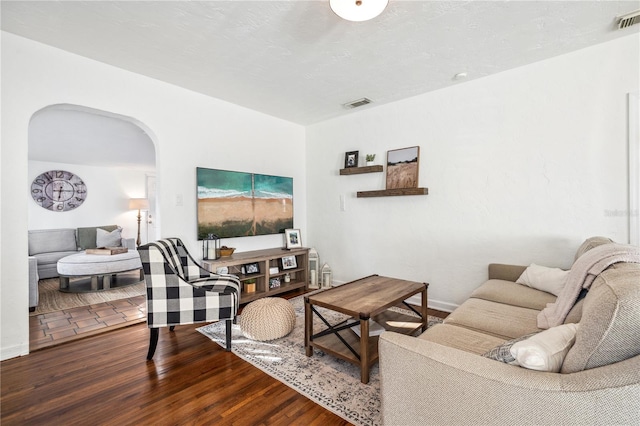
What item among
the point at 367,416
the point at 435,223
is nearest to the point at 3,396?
the point at 367,416

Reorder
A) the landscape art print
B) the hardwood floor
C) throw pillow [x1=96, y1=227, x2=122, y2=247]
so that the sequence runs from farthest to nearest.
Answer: throw pillow [x1=96, y1=227, x2=122, y2=247]
the landscape art print
the hardwood floor

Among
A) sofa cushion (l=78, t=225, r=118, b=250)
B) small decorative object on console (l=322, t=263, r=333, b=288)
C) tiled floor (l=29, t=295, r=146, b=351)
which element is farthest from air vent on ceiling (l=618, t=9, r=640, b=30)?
sofa cushion (l=78, t=225, r=118, b=250)

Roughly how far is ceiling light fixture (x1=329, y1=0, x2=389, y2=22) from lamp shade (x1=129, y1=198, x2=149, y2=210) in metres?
6.67

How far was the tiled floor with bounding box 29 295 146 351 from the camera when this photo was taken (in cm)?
259

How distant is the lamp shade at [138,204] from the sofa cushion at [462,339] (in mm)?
7035

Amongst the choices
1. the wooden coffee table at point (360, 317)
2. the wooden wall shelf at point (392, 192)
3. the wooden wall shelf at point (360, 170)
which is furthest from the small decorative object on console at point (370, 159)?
the wooden coffee table at point (360, 317)

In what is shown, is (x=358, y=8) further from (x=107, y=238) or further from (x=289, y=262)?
(x=107, y=238)

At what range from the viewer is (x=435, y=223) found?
329cm

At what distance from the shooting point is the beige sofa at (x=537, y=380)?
80 cm

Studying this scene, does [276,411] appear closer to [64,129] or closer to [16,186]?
[16,186]

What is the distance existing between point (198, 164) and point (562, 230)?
3759mm

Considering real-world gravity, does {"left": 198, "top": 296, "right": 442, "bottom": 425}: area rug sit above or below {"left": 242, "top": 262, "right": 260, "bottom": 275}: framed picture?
below

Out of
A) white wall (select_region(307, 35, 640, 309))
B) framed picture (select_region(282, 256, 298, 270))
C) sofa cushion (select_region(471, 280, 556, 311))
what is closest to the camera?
sofa cushion (select_region(471, 280, 556, 311))

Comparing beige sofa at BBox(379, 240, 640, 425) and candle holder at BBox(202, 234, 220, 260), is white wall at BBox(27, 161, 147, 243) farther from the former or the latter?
beige sofa at BBox(379, 240, 640, 425)
